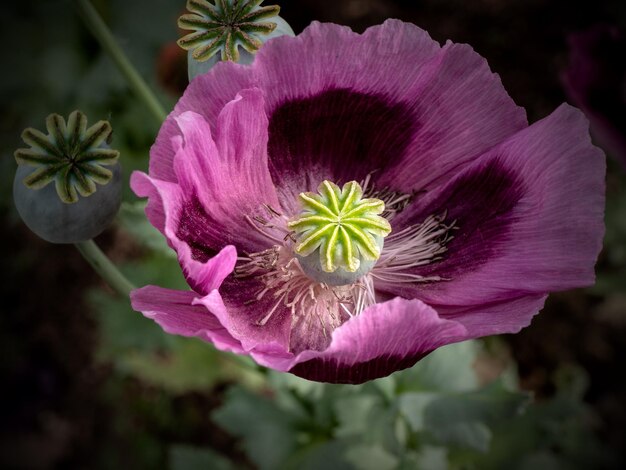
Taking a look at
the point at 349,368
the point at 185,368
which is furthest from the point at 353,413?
the point at 185,368

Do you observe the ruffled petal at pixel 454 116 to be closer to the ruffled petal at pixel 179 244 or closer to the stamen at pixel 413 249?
the stamen at pixel 413 249

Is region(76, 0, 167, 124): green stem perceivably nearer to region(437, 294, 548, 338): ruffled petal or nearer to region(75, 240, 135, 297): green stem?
region(75, 240, 135, 297): green stem

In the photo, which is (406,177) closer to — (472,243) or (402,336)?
(472,243)

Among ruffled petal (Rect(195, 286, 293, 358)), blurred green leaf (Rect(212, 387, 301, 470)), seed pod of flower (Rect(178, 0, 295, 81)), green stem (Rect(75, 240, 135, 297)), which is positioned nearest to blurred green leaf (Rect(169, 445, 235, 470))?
blurred green leaf (Rect(212, 387, 301, 470))

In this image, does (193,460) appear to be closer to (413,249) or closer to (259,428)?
(259,428)

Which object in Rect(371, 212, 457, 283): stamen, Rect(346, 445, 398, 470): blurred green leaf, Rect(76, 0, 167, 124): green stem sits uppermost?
Rect(76, 0, 167, 124): green stem

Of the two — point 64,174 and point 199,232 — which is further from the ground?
point 64,174
